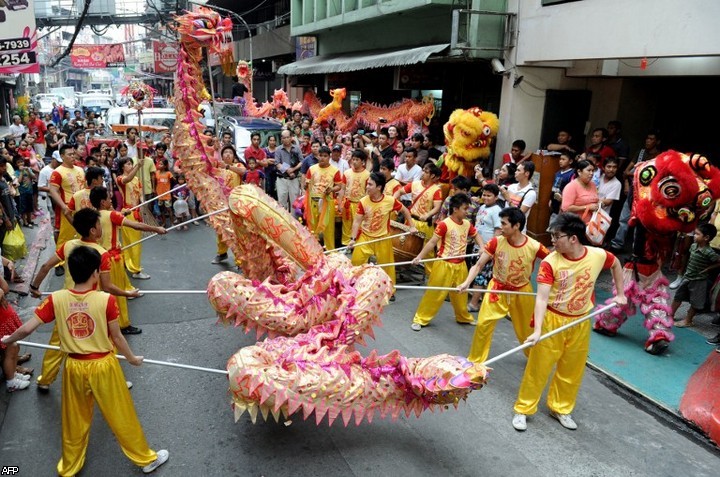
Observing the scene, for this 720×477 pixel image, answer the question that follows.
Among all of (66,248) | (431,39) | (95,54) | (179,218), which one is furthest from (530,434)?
(95,54)

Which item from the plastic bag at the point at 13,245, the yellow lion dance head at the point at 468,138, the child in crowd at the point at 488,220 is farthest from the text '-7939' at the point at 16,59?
the child in crowd at the point at 488,220

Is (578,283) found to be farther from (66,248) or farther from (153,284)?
(153,284)

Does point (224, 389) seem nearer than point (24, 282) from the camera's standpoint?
Yes

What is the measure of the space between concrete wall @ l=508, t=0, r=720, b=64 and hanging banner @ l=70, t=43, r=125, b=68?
33.5 m

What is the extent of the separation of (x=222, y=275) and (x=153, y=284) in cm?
338

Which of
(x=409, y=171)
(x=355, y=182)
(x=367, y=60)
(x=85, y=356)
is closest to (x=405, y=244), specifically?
(x=355, y=182)

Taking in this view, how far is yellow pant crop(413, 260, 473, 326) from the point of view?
5.64 m

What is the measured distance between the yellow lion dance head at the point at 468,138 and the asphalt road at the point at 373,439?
3730 millimetres

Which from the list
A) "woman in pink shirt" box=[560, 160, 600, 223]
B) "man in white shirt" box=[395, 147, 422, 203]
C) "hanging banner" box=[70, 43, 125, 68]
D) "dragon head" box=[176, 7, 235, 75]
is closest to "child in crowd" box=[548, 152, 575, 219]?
"woman in pink shirt" box=[560, 160, 600, 223]

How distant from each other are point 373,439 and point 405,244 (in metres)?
3.58

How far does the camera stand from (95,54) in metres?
35.9

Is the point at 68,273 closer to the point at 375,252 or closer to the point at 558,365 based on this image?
the point at 375,252

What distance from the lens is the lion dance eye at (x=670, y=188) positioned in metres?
4.70

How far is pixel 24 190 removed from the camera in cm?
927
